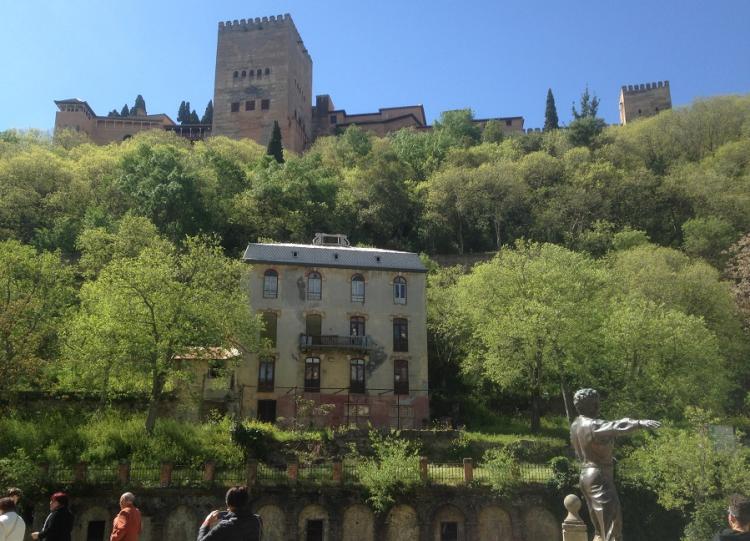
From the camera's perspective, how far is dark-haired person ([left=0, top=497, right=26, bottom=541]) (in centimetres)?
862

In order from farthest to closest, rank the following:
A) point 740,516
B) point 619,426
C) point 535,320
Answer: point 535,320, point 619,426, point 740,516

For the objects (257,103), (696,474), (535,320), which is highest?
(257,103)

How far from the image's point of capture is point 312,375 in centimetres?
3681

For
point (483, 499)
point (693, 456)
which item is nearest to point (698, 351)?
point (693, 456)

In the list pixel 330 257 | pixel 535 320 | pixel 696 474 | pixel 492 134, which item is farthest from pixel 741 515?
pixel 492 134

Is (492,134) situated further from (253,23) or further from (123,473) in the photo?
(123,473)

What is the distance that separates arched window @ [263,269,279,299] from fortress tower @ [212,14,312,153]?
53.2m

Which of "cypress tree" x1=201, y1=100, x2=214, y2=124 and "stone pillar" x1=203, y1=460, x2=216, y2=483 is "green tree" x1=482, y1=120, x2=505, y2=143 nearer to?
"cypress tree" x1=201, y1=100, x2=214, y2=124

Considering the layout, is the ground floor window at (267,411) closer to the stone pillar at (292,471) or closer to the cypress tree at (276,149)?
the stone pillar at (292,471)

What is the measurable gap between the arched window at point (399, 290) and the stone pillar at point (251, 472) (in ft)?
47.0

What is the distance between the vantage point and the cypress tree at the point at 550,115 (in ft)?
289

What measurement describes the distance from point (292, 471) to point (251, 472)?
1.61 m

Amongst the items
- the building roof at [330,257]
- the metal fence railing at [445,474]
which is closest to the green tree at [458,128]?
the building roof at [330,257]

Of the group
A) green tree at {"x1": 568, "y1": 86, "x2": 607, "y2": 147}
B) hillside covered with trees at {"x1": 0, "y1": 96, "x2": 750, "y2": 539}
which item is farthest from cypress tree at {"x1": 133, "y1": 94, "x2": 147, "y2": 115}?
green tree at {"x1": 568, "y1": 86, "x2": 607, "y2": 147}
